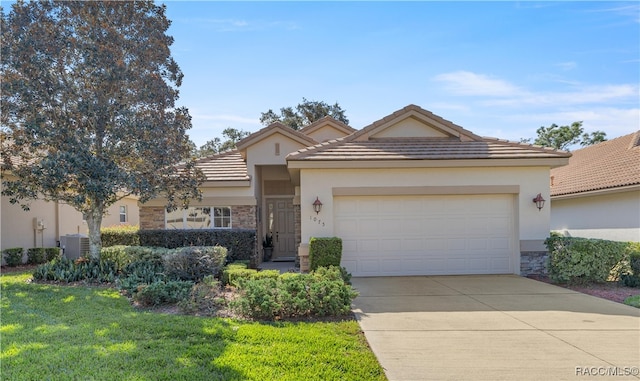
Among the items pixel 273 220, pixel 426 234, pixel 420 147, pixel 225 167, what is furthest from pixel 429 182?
pixel 225 167

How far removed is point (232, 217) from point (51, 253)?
7441 millimetres

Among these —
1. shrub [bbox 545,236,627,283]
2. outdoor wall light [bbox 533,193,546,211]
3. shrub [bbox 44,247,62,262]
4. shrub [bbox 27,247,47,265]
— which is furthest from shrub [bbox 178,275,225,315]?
shrub [bbox 44,247,62,262]

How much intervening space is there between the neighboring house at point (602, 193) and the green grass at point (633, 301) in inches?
242

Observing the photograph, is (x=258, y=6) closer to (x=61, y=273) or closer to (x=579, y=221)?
(x=61, y=273)

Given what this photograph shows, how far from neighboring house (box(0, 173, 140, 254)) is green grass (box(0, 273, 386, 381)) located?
710cm

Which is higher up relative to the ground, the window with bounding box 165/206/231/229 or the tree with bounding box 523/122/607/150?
the tree with bounding box 523/122/607/150

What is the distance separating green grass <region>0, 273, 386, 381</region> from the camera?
14.1 ft

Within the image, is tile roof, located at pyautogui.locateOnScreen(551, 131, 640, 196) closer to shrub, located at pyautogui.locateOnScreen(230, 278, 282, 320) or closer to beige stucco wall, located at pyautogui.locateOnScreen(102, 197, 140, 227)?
shrub, located at pyautogui.locateOnScreen(230, 278, 282, 320)

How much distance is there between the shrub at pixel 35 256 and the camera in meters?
14.3

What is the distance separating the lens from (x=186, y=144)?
12266 mm

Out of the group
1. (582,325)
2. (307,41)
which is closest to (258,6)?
(307,41)

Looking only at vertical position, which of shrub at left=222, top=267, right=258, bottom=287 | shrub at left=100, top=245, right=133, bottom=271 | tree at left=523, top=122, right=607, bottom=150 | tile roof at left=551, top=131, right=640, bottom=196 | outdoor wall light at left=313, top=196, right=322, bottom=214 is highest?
tree at left=523, top=122, right=607, bottom=150

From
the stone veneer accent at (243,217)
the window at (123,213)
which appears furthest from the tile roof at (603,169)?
the window at (123,213)

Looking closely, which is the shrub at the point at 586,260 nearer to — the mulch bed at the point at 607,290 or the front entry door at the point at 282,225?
the mulch bed at the point at 607,290
